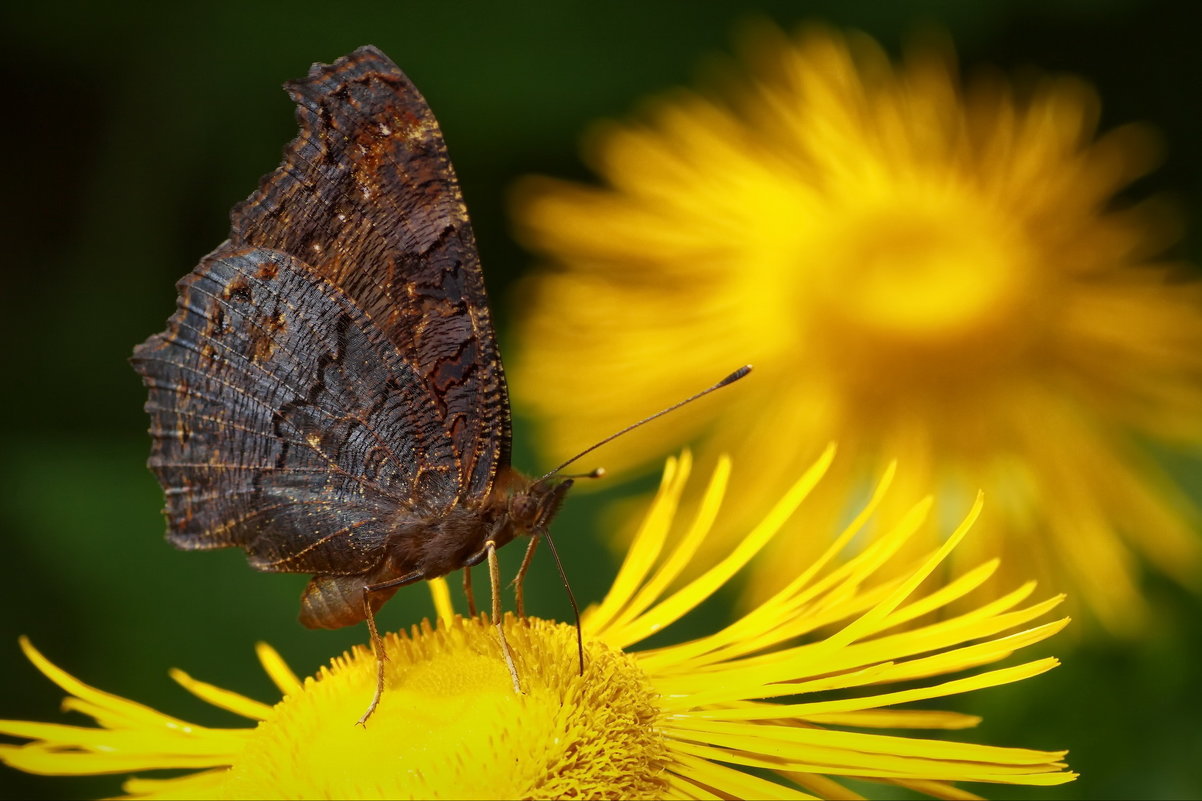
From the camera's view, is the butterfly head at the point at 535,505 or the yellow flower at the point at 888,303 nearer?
the butterfly head at the point at 535,505

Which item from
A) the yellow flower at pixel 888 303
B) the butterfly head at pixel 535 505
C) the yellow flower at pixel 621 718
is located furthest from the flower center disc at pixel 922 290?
the butterfly head at pixel 535 505

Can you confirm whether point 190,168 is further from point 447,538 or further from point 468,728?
point 468,728

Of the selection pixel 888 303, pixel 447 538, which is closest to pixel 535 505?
pixel 447 538

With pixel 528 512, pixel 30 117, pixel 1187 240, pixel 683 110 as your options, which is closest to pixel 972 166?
pixel 1187 240

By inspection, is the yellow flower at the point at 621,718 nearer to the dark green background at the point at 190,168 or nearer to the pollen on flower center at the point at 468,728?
the pollen on flower center at the point at 468,728

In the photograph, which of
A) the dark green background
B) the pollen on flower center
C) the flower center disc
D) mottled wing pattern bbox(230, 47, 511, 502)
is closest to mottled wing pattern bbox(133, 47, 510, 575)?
mottled wing pattern bbox(230, 47, 511, 502)

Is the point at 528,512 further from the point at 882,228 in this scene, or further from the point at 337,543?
the point at 882,228
